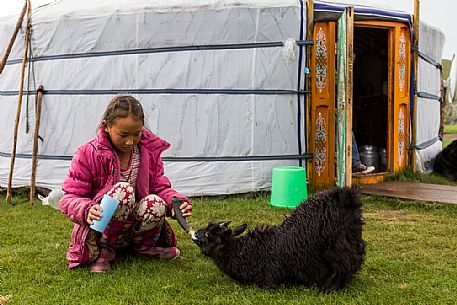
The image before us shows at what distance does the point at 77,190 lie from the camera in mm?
2395

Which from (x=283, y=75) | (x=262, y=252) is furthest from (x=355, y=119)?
(x=262, y=252)

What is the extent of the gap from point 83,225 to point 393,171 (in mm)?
3457

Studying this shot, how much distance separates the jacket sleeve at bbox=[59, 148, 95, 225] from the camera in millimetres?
2324

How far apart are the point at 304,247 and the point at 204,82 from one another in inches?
102

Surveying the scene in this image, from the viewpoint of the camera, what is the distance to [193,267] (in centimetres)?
253

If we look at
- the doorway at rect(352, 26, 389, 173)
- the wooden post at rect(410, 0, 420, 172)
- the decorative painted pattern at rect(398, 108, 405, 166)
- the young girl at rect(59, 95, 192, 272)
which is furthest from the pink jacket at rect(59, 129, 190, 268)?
the doorway at rect(352, 26, 389, 173)

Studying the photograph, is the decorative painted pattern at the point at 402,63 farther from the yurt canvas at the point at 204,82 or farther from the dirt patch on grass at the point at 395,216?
the dirt patch on grass at the point at 395,216

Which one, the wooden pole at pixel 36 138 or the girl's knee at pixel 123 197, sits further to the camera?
the wooden pole at pixel 36 138

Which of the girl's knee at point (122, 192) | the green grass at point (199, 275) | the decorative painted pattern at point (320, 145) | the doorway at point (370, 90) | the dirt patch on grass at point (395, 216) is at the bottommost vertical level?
the green grass at point (199, 275)

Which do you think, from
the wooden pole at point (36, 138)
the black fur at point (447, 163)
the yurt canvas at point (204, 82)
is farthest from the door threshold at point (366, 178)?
the wooden pole at point (36, 138)

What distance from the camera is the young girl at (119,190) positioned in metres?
2.33

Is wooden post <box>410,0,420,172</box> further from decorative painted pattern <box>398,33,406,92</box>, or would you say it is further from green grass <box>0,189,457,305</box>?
green grass <box>0,189,457,305</box>

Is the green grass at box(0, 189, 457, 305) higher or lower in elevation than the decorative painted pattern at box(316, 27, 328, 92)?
lower

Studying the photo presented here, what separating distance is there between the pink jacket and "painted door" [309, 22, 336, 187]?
234cm
